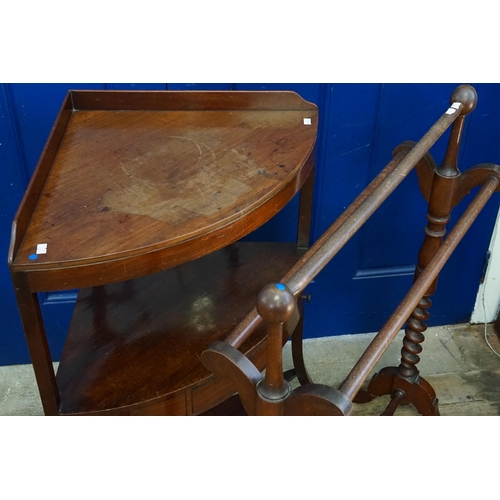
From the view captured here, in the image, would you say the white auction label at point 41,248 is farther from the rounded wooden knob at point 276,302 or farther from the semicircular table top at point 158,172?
the rounded wooden knob at point 276,302

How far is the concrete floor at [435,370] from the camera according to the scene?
7.07 ft

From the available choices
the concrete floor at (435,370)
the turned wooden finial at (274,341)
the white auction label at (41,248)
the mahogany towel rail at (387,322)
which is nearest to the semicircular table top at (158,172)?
the white auction label at (41,248)

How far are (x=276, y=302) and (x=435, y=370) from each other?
5.09ft

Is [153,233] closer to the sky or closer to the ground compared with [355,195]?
closer to the sky

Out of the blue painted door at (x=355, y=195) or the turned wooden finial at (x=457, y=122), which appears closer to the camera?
the turned wooden finial at (x=457, y=122)

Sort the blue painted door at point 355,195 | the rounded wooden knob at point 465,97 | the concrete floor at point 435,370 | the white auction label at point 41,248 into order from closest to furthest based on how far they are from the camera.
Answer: the white auction label at point 41,248
the rounded wooden knob at point 465,97
the blue painted door at point 355,195
the concrete floor at point 435,370

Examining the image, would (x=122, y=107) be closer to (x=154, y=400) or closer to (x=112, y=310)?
(x=112, y=310)

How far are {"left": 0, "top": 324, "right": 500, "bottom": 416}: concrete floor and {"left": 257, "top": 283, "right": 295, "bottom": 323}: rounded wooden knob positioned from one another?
1294mm

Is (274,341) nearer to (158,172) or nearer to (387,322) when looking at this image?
(387,322)

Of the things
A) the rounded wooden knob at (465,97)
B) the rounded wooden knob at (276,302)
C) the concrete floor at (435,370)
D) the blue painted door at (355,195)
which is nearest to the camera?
the rounded wooden knob at (276,302)

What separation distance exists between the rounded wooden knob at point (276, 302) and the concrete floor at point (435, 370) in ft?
4.24

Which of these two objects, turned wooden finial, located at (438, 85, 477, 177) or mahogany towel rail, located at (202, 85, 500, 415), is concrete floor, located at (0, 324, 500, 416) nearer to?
mahogany towel rail, located at (202, 85, 500, 415)

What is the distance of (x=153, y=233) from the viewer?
1.23m

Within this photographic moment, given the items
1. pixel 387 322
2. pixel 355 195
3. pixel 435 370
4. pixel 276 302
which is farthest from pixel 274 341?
pixel 435 370
